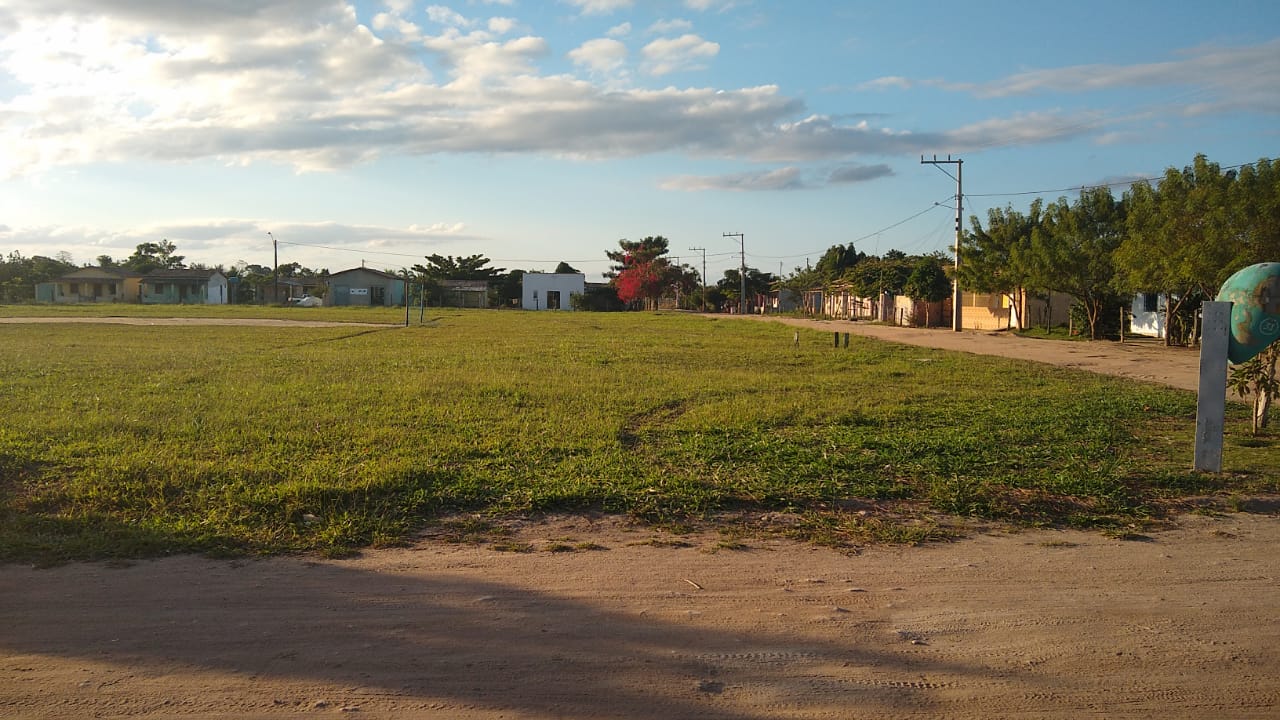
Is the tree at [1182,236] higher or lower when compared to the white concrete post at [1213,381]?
higher

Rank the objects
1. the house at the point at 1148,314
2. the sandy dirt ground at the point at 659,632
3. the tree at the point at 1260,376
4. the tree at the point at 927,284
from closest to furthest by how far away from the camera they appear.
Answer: the sandy dirt ground at the point at 659,632 < the tree at the point at 1260,376 < the house at the point at 1148,314 < the tree at the point at 927,284

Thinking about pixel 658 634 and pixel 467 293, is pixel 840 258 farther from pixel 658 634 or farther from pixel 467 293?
pixel 658 634

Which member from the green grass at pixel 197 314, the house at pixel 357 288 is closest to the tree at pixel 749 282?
the house at pixel 357 288

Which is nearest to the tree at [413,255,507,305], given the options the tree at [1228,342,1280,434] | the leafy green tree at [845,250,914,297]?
the leafy green tree at [845,250,914,297]

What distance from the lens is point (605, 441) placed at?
905 cm

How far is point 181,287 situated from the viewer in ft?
288

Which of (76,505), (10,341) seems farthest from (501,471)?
(10,341)

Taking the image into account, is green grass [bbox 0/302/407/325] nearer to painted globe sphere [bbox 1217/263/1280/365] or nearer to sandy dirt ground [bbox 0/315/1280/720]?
painted globe sphere [bbox 1217/263/1280/365]

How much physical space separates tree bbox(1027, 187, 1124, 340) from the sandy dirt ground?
3028cm

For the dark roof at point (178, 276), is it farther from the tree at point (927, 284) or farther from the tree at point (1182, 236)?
the tree at point (1182, 236)

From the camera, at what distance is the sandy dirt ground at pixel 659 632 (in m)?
3.67

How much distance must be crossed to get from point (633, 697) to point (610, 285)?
95292 millimetres

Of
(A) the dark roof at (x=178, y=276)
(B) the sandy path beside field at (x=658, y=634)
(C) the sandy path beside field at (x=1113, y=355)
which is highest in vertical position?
(A) the dark roof at (x=178, y=276)

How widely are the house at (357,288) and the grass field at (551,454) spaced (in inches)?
3115
